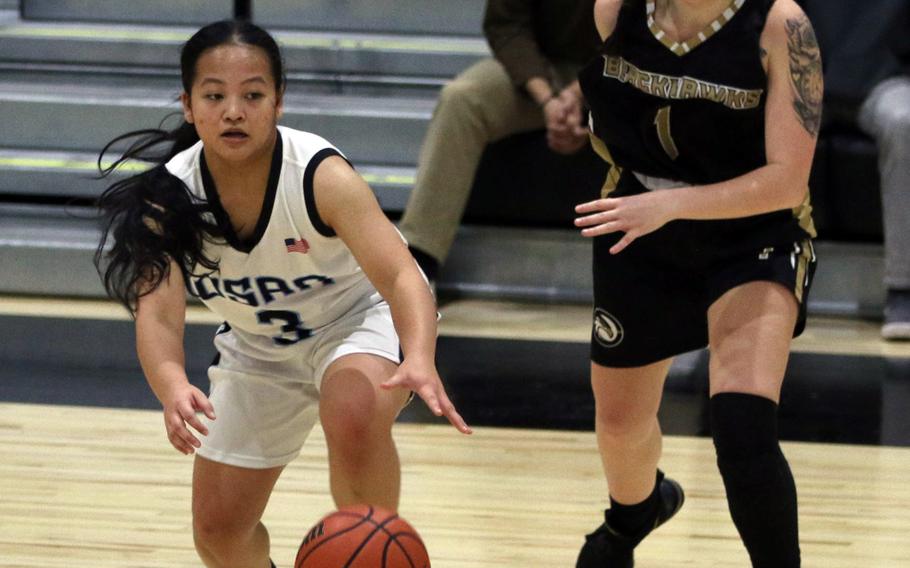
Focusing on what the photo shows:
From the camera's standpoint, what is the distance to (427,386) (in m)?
2.37

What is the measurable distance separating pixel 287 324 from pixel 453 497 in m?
0.97

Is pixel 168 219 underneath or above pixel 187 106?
underneath

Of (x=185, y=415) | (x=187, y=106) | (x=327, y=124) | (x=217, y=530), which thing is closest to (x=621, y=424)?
(x=217, y=530)

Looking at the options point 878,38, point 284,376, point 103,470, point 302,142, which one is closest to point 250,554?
point 284,376

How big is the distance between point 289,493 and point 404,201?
100 inches

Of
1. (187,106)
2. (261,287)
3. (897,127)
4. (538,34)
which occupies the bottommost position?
(897,127)

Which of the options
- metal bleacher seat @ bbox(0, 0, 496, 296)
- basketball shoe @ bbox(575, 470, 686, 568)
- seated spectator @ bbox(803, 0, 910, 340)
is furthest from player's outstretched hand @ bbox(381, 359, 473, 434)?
metal bleacher seat @ bbox(0, 0, 496, 296)

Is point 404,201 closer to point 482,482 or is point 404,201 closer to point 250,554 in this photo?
point 482,482

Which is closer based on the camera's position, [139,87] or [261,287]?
[261,287]

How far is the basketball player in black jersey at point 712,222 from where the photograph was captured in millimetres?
2475

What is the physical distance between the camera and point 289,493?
362 centimetres

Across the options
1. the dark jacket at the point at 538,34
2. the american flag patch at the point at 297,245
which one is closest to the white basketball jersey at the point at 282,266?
the american flag patch at the point at 297,245

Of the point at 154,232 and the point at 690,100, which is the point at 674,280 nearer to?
the point at 690,100

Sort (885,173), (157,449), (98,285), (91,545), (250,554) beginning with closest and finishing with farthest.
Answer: (250,554)
(91,545)
(157,449)
(885,173)
(98,285)
